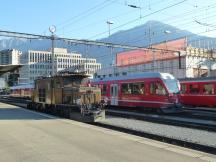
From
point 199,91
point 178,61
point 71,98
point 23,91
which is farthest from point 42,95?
point 178,61

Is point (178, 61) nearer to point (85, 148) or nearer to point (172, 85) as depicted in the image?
point (172, 85)

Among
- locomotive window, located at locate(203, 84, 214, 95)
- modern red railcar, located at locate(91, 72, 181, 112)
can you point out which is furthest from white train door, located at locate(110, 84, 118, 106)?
locomotive window, located at locate(203, 84, 214, 95)

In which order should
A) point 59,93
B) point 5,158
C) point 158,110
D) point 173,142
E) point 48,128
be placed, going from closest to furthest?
point 5,158
point 173,142
point 48,128
point 59,93
point 158,110

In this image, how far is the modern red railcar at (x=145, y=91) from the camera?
2722 cm

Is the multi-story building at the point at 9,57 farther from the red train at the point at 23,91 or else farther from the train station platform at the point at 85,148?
the train station platform at the point at 85,148

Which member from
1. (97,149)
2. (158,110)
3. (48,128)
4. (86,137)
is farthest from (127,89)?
(97,149)

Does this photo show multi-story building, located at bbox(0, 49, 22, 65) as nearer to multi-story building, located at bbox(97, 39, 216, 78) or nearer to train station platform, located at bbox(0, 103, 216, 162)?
multi-story building, located at bbox(97, 39, 216, 78)

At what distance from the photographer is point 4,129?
54.0ft

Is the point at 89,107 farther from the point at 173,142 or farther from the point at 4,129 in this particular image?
the point at 173,142

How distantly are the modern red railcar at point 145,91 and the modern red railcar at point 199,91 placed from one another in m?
5.27

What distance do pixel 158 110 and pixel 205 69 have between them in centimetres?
4664

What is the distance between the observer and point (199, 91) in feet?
112

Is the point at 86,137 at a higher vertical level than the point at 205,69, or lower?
lower

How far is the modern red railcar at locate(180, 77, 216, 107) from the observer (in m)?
32.4
